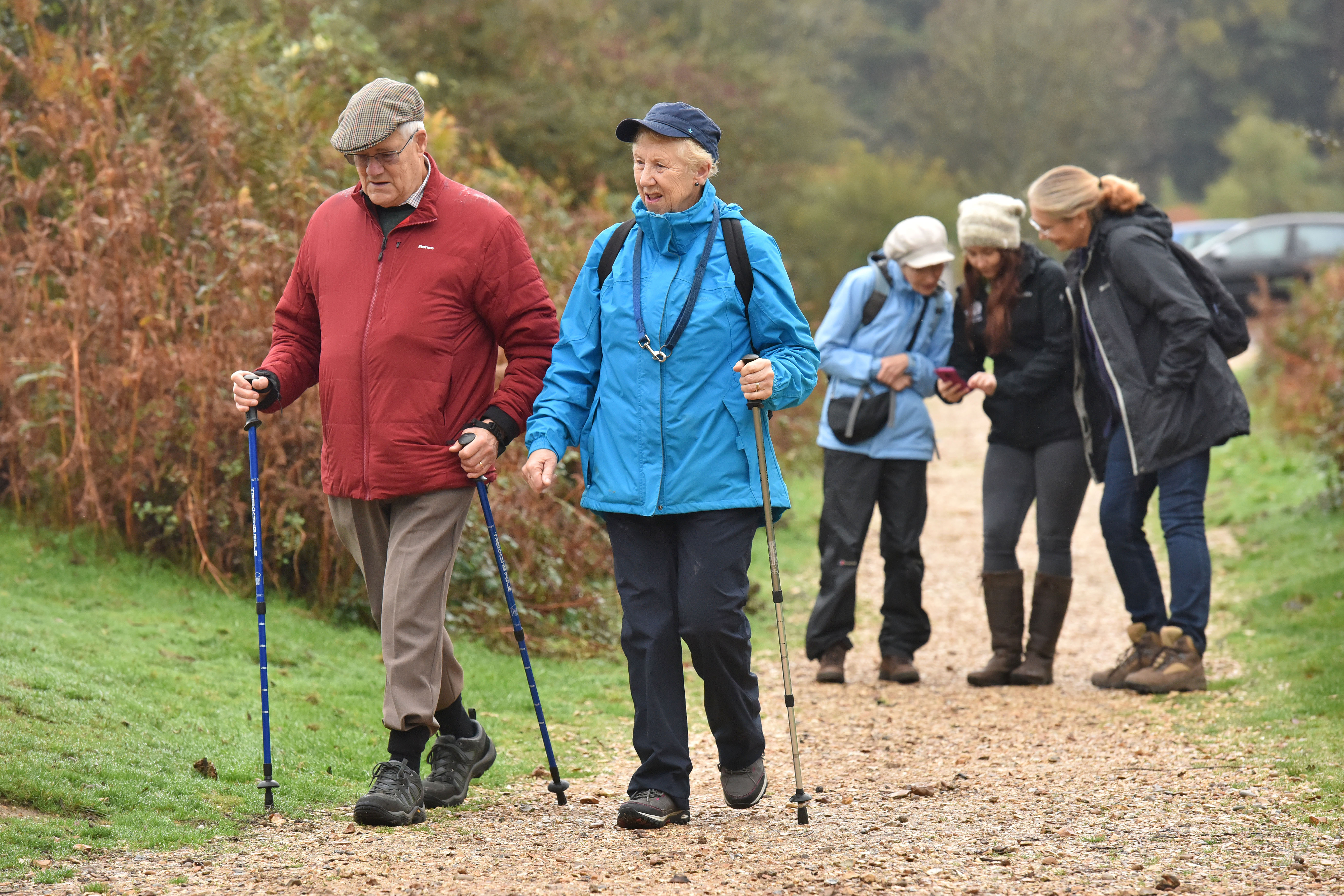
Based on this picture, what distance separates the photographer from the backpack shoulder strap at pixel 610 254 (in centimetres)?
471

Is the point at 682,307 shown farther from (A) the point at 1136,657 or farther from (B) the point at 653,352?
(A) the point at 1136,657

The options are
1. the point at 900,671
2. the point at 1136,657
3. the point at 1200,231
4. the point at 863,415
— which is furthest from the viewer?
the point at 1200,231

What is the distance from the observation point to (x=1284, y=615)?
8078 mm

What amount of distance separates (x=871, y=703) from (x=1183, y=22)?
2068 inches

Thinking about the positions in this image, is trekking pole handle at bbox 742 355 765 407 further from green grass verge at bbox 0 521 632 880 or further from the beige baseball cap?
the beige baseball cap

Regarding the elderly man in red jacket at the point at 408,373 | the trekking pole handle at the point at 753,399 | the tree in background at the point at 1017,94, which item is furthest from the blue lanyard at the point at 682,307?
the tree in background at the point at 1017,94

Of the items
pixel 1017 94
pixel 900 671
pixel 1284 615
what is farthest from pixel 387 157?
pixel 1017 94

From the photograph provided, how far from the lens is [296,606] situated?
24.3 ft

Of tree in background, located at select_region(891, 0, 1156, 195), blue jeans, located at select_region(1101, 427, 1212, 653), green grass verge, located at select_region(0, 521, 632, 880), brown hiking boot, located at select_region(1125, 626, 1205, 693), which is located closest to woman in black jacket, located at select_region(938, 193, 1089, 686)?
blue jeans, located at select_region(1101, 427, 1212, 653)

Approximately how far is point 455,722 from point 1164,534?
3.49 meters

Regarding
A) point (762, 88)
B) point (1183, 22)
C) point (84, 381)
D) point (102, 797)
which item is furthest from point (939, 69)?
point (102, 797)

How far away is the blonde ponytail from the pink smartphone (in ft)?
2.83

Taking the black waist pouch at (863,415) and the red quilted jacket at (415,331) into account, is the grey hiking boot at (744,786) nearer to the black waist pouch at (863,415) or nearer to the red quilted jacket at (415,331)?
the red quilted jacket at (415,331)

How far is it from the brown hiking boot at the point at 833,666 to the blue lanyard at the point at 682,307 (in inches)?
126
